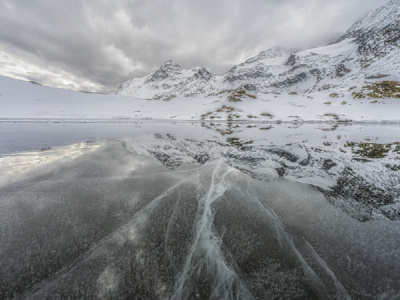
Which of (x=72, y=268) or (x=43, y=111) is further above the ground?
(x=43, y=111)

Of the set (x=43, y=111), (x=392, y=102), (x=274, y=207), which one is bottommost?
(x=274, y=207)

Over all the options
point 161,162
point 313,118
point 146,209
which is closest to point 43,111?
point 161,162

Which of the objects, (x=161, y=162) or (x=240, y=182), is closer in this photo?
(x=240, y=182)

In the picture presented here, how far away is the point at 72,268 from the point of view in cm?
207

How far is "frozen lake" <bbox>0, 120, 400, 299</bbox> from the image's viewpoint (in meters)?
1.92

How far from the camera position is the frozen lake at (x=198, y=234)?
6.30 ft

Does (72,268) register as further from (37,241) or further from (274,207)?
(274,207)

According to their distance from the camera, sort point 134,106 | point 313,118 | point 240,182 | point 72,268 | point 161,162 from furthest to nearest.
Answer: point 134,106
point 313,118
point 161,162
point 240,182
point 72,268

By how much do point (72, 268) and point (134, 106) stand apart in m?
53.4

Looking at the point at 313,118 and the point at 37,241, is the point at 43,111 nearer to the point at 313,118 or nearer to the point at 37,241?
the point at 37,241

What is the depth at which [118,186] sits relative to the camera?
434 cm

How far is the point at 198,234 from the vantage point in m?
2.73

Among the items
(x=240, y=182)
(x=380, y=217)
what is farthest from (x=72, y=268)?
(x=380, y=217)

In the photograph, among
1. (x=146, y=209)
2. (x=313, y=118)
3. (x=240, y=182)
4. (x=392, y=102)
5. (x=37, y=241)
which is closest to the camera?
(x=37, y=241)
